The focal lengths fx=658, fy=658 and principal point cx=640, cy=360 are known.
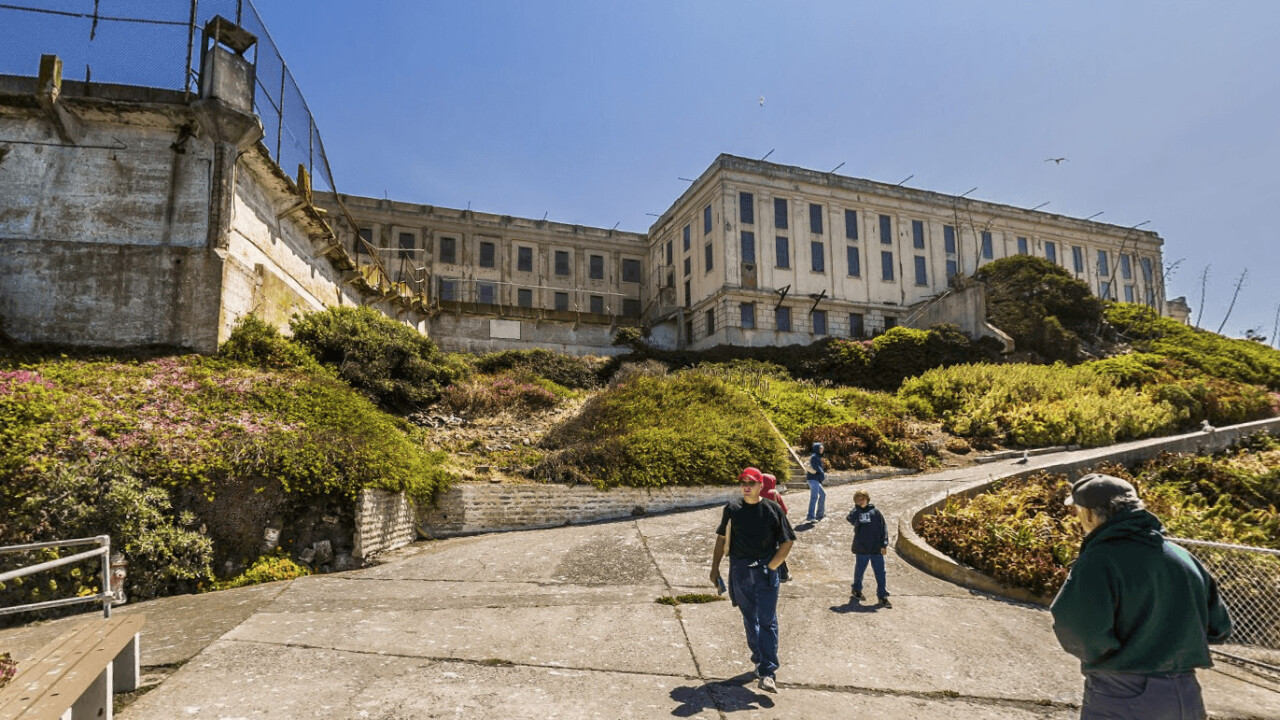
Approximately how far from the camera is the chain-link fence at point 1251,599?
5754 mm

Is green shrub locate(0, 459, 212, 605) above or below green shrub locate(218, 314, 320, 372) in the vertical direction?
below

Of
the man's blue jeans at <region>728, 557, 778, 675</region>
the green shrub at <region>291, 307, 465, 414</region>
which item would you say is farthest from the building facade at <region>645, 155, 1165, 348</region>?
the man's blue jeans at <region>728, 557, 778, 675</region>

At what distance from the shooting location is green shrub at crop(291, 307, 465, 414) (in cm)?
1547

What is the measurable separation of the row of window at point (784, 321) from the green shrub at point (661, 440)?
16428 mm

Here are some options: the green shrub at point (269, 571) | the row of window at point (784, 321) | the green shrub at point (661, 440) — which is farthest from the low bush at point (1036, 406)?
the green shrub at point (269, 571)

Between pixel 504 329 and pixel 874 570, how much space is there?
27573mm

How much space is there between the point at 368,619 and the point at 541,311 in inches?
1078

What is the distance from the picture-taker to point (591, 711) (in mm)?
4312

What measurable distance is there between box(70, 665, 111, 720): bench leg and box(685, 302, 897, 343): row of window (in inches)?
1228

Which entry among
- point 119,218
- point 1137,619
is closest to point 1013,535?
point 1137,619

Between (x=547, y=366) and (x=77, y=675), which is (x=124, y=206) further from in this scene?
(x=547, y=366)

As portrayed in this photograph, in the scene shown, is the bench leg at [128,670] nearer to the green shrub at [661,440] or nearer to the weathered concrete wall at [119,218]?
the green shrub at [661,440]

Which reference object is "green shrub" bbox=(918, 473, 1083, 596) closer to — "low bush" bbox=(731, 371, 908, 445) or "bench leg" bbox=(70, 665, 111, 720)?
"low bush" bbox=(731, 371, 908, 445)

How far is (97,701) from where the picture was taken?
147 inches
